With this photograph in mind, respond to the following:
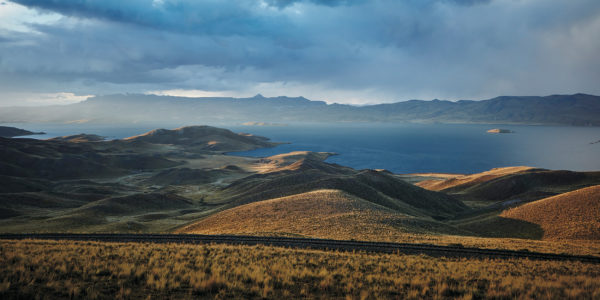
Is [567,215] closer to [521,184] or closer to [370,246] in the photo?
[370,246]

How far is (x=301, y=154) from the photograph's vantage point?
190375 millimetres

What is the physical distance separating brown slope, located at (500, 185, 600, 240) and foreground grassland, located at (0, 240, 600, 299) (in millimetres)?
21737

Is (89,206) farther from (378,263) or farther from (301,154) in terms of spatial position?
(301,154)

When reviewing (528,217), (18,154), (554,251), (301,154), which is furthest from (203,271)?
(301,154)

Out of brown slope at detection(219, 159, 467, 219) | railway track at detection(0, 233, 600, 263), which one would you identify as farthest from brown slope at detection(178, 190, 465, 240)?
brown slope at detection(219, 159, 467, 219)

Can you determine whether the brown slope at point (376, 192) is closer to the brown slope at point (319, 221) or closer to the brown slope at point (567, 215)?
the brown slope at point (319, 221)

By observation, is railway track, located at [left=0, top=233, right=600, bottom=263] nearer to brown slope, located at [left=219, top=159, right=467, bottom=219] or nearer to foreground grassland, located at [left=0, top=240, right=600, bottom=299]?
foreground grassland, located at [left=0, top=240, right=600, bottom=299]

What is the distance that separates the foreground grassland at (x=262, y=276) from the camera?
39.4 ft

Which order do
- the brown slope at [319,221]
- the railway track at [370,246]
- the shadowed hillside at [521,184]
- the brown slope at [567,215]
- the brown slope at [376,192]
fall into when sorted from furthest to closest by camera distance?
the shadowed hillside at [521,184] → the brown slope at [376,192] → the brown slope at [567,215] → the brown slope at [319,221] → the railway track at [370,246]

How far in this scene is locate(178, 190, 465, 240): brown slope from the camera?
33.3 meters

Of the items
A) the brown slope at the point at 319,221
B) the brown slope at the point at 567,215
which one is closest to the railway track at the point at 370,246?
the brown slope at the point at 319,221

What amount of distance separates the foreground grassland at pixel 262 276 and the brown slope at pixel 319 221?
12.4 m

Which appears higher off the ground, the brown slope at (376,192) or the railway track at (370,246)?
the railway track at (370,246)

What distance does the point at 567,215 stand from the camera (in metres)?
41.7
